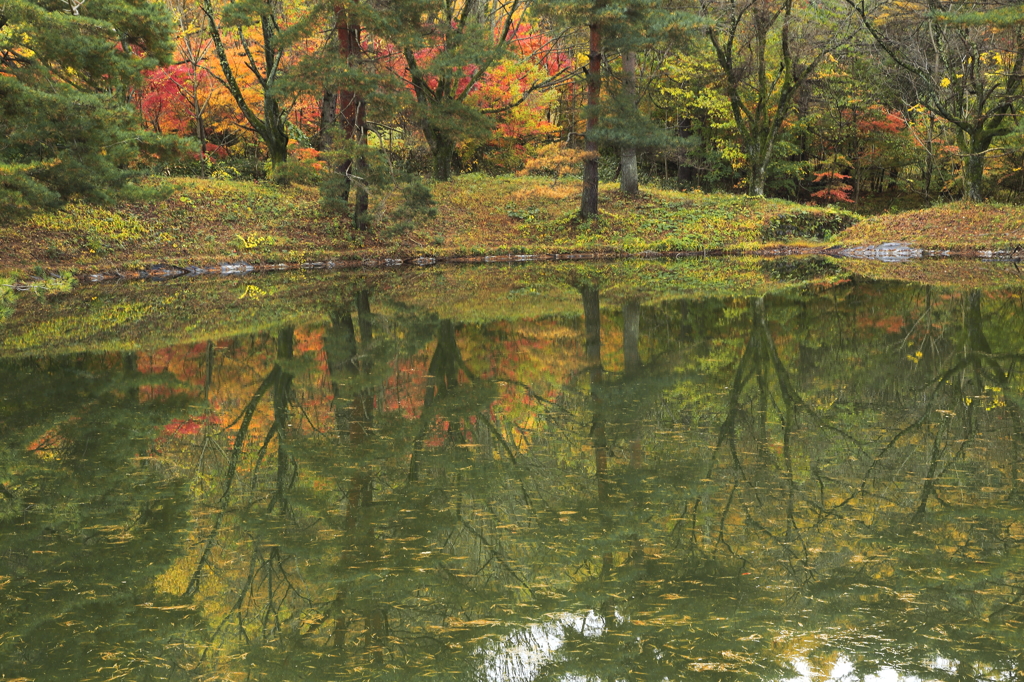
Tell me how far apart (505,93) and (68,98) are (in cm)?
1554

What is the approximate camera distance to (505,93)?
2852 centimetres

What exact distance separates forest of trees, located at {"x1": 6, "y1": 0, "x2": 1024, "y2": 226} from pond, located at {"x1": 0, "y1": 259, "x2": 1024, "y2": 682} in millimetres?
9507

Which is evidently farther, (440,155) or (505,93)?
(440,155)

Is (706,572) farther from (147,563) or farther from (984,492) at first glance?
(147,563)

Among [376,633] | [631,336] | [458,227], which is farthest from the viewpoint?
[458,227]

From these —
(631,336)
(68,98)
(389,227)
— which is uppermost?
(68,98)

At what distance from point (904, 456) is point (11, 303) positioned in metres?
16.0

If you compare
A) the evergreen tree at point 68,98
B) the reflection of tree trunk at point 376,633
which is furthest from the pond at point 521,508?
the evergreen tree at point 68,98

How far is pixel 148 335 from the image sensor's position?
11.9m

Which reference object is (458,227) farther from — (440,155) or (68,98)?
(68,98)

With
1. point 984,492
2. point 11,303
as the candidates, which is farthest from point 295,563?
point 11,303

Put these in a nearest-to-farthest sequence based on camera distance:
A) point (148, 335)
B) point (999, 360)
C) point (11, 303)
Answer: point (999, 360)
point (148, 335)
point (11, 303)

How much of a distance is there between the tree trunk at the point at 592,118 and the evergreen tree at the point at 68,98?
1088cm

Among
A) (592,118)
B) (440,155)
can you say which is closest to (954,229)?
(592,118)
